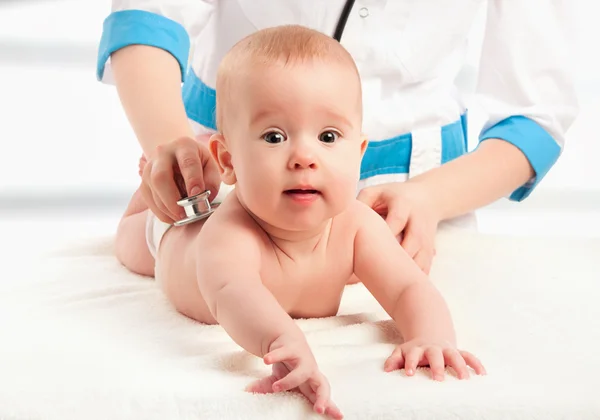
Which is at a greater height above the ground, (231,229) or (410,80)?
(410,80)

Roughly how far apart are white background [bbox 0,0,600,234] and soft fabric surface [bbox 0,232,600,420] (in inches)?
35.0

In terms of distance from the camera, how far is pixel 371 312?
106 centimetres

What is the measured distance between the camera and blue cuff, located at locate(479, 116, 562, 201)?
4.61 feet

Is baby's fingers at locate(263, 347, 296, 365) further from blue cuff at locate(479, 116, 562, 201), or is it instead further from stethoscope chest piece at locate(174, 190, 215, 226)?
blue cuff at locate(479, 116, 562, 201)

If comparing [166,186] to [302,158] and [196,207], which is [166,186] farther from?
[302,158]

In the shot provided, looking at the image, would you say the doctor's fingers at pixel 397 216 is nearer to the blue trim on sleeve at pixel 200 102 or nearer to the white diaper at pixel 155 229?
the white diaper at pixel 155 229

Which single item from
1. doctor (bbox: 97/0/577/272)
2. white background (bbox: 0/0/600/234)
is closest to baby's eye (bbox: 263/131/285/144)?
doctor (bbox: 97/0/577/272)

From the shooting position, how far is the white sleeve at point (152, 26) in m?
1.30

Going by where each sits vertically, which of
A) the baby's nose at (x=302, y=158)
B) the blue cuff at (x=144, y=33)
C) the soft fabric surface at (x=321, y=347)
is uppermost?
the blue cuff at (x=144, y=33)

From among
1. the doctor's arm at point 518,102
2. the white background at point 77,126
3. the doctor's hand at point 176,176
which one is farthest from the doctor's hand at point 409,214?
the white background at point 77,126

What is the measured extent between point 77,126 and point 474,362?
1620 mm

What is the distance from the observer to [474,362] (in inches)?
32.9

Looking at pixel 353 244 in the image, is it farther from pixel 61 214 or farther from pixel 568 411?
pixel 61 214

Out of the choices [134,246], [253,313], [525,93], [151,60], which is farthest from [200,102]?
[253,313]
